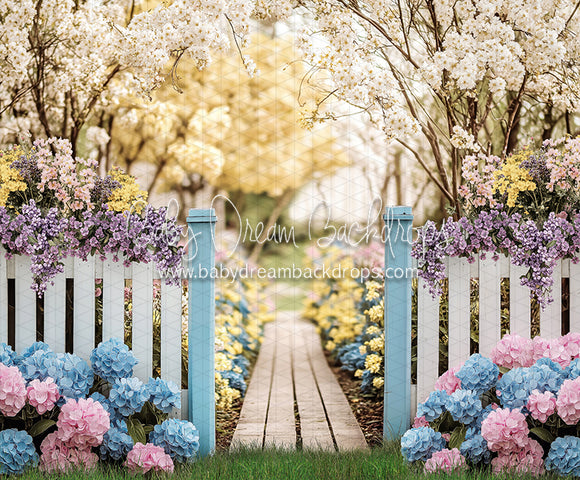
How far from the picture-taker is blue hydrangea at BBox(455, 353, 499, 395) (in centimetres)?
240

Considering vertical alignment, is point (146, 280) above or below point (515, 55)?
below

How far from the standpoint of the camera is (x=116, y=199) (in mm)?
2684

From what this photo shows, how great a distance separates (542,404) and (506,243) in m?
0.70

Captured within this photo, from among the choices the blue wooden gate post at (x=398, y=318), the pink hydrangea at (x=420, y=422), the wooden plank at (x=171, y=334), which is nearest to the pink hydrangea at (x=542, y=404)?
the pink hydrangea at (x=420, y=422)

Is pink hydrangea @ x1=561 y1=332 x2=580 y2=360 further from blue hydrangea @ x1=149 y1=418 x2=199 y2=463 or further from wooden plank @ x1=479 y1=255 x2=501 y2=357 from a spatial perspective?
blue hydrangea @ x1=149 y1=418 x2=199 y2=463

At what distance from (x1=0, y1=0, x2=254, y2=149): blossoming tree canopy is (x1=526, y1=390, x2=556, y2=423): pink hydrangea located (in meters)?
1.88

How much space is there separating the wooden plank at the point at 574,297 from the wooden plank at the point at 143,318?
1.78m

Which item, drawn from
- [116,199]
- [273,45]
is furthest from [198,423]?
[273,45]

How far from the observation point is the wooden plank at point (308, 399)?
3.04 metres

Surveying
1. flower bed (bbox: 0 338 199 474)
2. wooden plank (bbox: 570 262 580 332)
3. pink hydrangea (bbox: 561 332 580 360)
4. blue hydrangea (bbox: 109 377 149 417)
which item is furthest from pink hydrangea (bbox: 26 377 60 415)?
wooden plank (bbox: 570 262 580 332)

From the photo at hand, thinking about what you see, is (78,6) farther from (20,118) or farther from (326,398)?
(326,398)

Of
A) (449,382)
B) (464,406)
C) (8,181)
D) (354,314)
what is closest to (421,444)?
(464,406)

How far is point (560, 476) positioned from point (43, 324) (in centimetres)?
216

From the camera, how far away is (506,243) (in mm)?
2637
